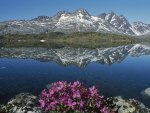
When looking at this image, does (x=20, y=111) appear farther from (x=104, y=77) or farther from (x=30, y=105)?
(x=104, y=77)

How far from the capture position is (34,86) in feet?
138

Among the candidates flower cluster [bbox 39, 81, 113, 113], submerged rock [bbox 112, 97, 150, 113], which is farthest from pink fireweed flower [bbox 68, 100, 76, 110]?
submerged rock [bbox 112, 97, 150, 113]

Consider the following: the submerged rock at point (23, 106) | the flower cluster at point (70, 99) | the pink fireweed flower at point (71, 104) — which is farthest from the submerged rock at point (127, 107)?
the pink fireweed flower at point (71, 104)

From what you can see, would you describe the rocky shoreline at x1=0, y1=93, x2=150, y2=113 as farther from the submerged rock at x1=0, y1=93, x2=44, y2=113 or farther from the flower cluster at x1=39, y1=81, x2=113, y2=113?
the flower cluster at x1=39, y1=81, x2=113, y2=113

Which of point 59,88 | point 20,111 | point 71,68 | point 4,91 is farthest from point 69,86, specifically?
point 71,68

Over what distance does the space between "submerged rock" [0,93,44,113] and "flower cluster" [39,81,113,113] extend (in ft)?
18.4

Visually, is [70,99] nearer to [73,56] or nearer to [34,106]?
[34,106]

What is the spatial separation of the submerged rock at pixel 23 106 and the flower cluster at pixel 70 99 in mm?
5598

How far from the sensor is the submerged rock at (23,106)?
20359mm

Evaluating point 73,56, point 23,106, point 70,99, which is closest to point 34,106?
point 23,106

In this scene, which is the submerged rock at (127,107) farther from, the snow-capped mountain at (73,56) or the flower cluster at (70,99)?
the snow-capped mountain at (73,56)

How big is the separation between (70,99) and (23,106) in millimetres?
7168

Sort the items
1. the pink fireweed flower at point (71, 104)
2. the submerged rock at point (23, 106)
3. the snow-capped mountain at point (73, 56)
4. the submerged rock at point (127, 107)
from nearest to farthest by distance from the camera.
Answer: the pink fireweed flower at point (71, 104), the submerged rock at point (23, 106), the submerged rock at point (127, 107), the snow-capped mountain at point (73, 56)

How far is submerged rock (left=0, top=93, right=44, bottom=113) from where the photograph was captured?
802 inches
